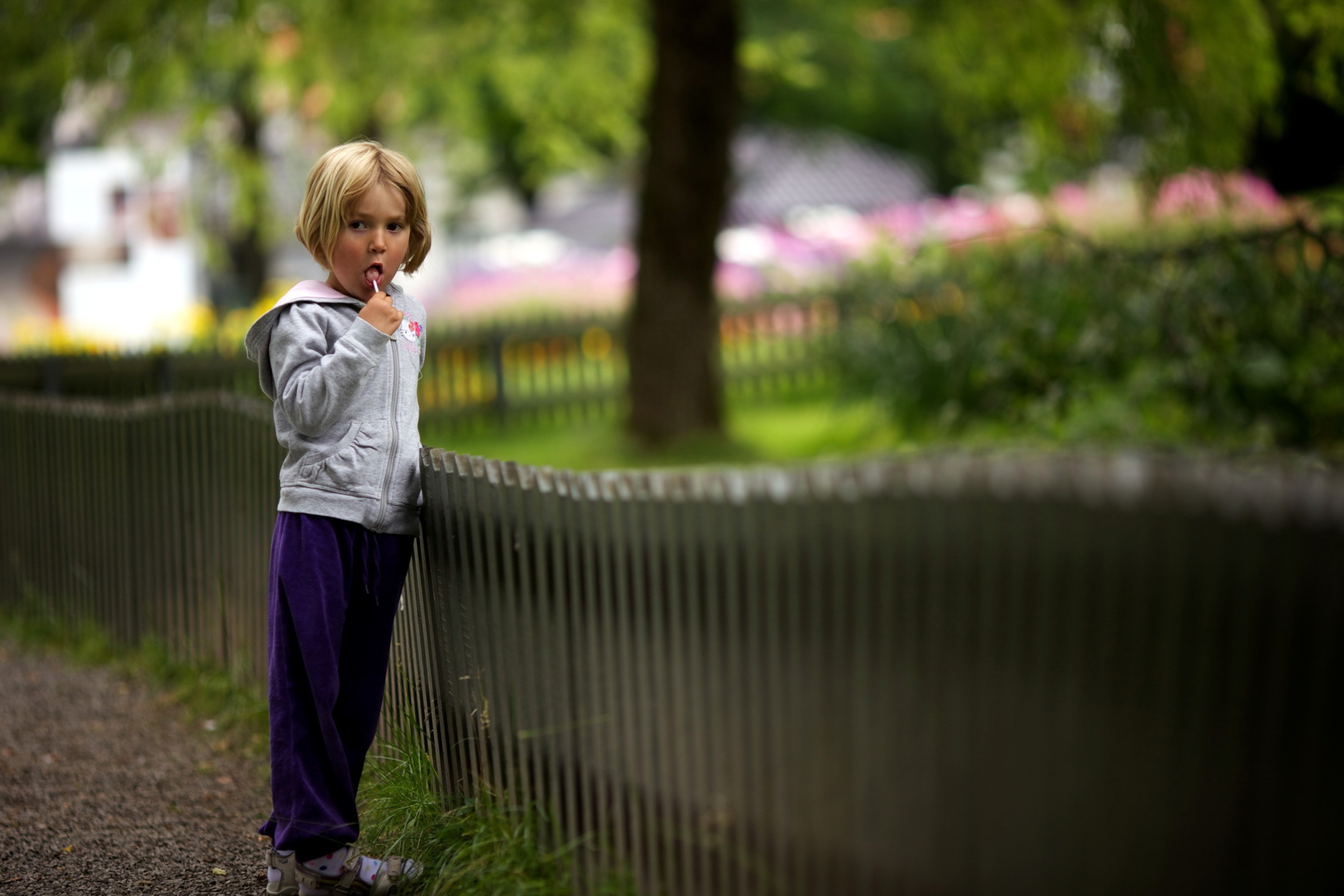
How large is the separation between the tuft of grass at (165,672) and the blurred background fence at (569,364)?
6634 millimetres

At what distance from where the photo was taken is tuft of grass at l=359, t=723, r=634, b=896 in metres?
2.84

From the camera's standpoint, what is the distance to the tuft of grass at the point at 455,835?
9.31 feet

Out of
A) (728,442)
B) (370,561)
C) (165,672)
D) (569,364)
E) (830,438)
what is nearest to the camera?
(370,561)

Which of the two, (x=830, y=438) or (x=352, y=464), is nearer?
(x=352, y=464)

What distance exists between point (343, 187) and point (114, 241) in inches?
Answer: 1354

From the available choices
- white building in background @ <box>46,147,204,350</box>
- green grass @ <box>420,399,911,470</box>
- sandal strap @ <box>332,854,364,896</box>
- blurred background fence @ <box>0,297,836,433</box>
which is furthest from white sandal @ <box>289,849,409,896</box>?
white building in background @ <box>46,147,204,350</box>

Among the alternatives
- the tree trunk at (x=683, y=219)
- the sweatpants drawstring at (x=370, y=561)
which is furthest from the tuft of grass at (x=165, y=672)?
the tree trunk at (x=683, y=219)

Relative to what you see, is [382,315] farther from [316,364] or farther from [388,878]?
[388,878]

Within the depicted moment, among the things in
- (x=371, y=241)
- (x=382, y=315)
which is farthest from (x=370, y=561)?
(x=371, y=241)

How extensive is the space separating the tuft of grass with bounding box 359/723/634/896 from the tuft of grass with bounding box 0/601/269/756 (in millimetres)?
805

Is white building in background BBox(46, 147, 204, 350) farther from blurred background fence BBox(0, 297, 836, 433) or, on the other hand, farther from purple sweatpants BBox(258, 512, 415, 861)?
purple sweatpants BBox(258, 512, 415, 861)

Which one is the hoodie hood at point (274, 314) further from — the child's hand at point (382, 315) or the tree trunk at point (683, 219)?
the tree trunk at point (683, 219)

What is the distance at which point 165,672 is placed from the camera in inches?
202

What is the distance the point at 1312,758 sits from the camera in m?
1.84
